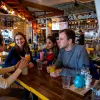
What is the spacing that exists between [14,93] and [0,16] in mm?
10728

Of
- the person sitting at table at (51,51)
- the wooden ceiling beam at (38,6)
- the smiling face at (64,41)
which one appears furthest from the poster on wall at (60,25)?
the smiling face at (64,41)

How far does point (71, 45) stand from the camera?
2162mm

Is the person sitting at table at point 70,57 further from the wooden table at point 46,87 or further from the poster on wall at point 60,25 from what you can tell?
the poster on wall at point 60,25

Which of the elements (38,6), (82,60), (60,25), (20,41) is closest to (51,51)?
(20,41)

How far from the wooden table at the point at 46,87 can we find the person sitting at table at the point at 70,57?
161mm

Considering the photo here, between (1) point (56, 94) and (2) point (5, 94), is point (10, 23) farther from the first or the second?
(1) point (56, 94)

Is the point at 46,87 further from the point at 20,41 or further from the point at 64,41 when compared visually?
the point at 20,41

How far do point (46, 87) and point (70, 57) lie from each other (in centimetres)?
70

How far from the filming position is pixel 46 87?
1.58m

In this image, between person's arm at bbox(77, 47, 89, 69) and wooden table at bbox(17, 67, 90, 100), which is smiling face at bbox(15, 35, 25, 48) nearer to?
wooden table at bbox(17, 67, 90, 100)

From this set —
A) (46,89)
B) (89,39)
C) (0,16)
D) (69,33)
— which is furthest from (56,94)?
(0,16)

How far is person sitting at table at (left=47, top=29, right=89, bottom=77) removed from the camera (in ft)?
6.31

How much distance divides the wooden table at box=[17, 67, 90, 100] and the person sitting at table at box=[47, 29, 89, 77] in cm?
16

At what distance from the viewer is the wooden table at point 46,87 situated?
4.43 feet
